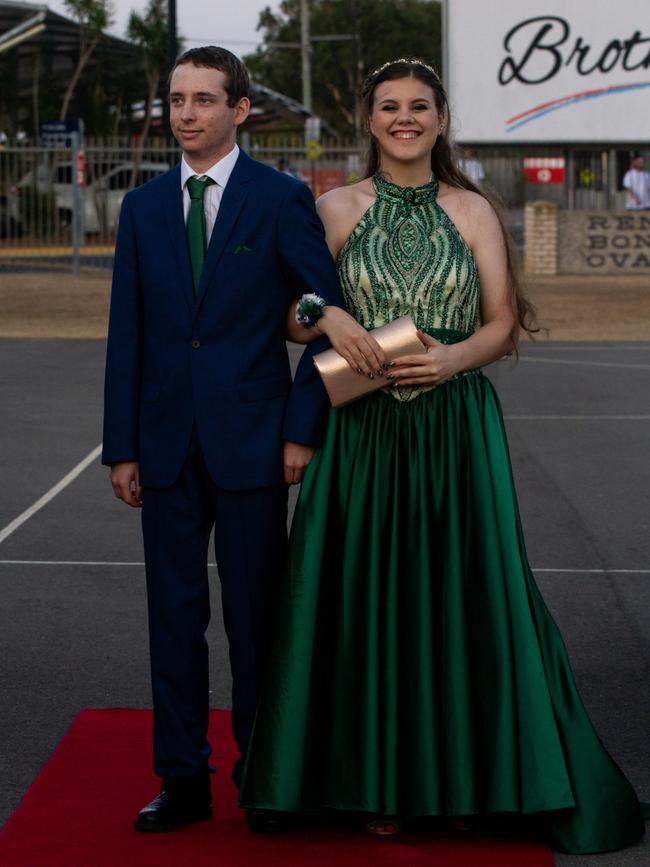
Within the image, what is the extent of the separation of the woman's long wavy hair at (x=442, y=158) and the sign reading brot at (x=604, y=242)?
2607 cm

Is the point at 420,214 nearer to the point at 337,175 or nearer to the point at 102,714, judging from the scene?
the point at 102,714

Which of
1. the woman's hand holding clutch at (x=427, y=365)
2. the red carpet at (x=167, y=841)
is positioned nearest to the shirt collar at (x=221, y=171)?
the woman's hand holding clutch at (x=427, y=365)

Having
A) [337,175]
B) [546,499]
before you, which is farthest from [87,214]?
[546,499]

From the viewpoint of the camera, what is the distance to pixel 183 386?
13.7 feet

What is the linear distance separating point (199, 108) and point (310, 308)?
56cm

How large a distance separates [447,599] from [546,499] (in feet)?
17.1

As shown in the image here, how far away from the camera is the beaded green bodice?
4.21 meters

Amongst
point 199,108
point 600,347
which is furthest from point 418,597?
point 600,347

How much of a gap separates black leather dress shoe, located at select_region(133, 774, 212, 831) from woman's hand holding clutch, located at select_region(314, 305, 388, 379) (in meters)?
1.16

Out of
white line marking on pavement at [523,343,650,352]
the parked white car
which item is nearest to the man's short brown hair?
white line marking on pavement at [523,343,650,352]

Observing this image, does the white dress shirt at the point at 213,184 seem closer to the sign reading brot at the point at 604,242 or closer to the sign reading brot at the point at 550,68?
the sign reading brot at the point at 604,242

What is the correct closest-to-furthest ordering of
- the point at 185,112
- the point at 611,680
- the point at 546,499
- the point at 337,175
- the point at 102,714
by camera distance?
the point at 185,112 < the point at 102,714 < the point at 611,680 < the point at 546,499 < the point at 337,175

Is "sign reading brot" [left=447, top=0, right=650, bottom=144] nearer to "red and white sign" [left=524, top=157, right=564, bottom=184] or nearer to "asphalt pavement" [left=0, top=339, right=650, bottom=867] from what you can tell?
"red and white sign" [left=524, top=157, right=564, bottom=184]

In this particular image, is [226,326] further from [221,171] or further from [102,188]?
[102,188]
